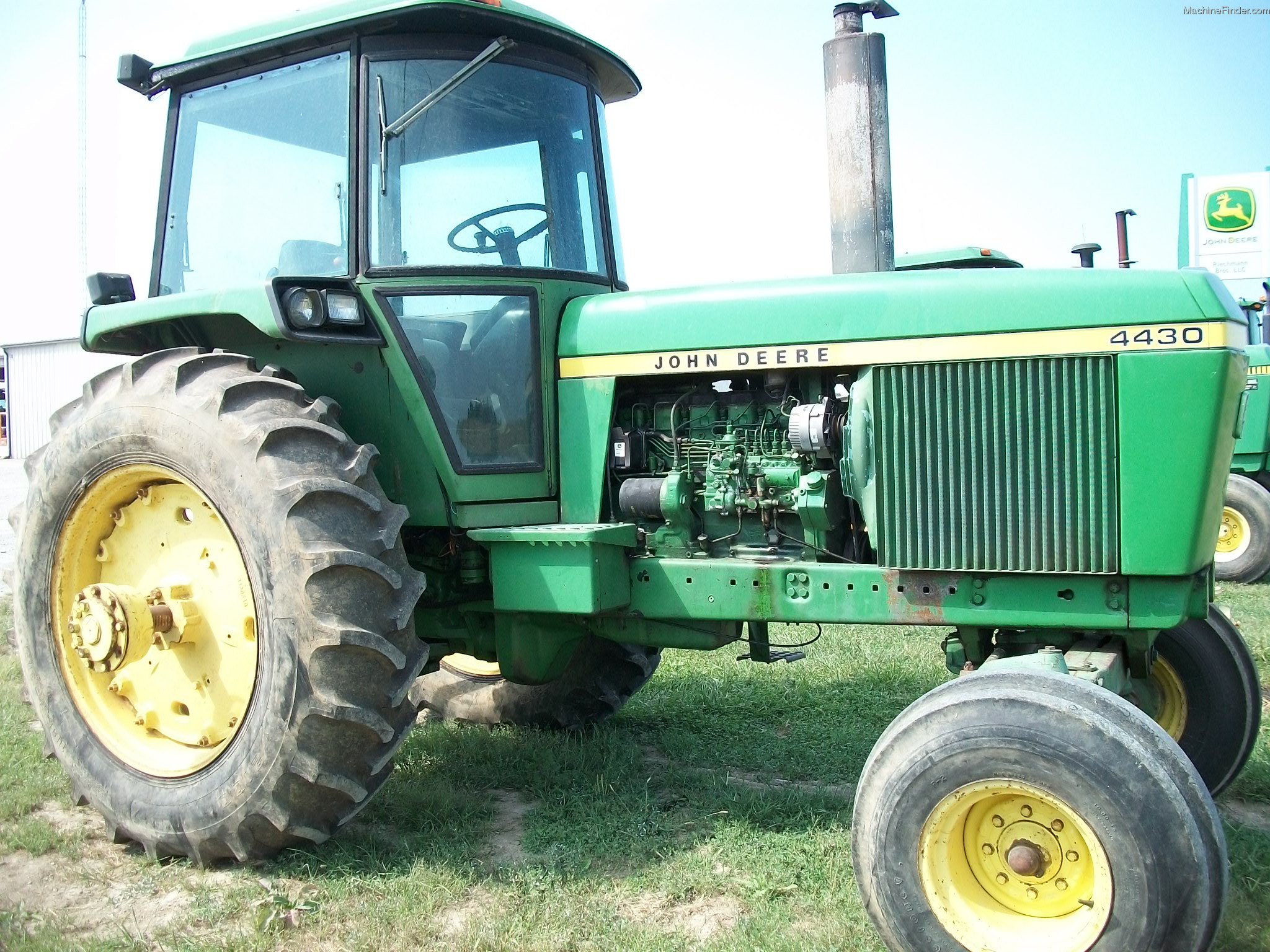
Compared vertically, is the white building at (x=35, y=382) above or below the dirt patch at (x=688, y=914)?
above

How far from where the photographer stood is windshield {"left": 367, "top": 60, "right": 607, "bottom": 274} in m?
3.71

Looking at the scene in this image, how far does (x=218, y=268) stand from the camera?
13.4 feet

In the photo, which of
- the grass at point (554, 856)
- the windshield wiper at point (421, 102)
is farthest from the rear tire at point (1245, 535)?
the windshield wiper at point (421, 102)

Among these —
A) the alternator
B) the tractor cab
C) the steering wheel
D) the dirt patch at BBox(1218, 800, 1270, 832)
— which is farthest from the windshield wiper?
the dirt patch at BBox(1218, 800, 1270, 832)

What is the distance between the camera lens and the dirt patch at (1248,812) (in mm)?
3740

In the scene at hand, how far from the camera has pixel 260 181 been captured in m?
4.01

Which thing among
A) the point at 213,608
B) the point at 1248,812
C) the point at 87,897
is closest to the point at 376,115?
the point at 213,608

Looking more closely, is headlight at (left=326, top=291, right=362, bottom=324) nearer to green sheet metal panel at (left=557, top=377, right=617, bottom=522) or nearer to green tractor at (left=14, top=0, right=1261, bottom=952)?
green tractor at (left=14, top=0, right=1261, bottom=952)

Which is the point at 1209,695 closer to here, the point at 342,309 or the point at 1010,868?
the point at 1010,868

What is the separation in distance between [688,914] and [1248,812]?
208 cm

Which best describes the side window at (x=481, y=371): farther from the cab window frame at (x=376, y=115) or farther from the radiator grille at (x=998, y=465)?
the radiator grille at (x=998, y=465)

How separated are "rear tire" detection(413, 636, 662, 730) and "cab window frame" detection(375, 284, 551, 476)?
1.21 metres

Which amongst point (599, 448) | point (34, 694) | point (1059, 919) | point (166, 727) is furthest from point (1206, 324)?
point (34, 694)

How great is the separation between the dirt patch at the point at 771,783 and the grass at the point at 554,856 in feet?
0.04
